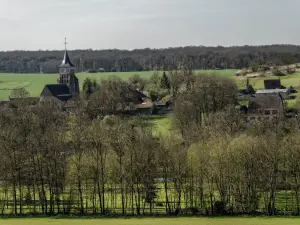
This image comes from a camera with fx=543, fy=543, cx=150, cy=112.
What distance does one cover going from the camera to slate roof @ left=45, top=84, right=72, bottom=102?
129 m

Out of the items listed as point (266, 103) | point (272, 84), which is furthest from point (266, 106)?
point (272, 84)

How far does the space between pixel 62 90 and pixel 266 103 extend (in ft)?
176

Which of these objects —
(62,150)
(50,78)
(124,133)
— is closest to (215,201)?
(124,133)

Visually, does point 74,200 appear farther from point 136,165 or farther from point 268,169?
point 268,169

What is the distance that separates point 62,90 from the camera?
13275cm

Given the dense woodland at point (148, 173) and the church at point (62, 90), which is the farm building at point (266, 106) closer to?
the dense woodland at point (148, 173)

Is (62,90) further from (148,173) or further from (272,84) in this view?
(148,173)

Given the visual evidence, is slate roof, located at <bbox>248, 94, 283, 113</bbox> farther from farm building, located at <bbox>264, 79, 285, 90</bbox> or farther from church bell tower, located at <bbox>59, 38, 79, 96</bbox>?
church bell tower, located at <bbox>59, 38, 79, 96</bbox>

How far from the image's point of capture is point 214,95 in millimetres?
97312
